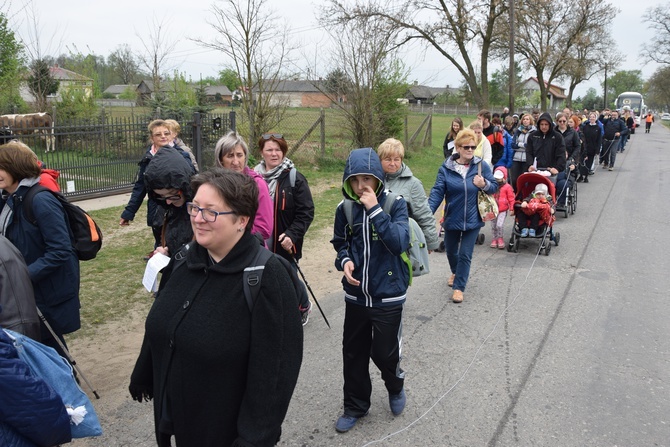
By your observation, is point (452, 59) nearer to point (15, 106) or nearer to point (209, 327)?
point (15, 106)

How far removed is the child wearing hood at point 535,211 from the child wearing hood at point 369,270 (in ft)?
17.1

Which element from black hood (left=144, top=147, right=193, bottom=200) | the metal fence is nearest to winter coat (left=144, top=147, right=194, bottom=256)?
black hood (left=144, top=147, right=193, bottom=200)

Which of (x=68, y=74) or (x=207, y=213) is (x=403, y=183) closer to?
(x=207, y=213)

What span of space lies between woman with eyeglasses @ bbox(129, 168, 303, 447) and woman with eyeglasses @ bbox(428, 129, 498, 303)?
390 cm

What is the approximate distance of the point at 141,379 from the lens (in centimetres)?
247

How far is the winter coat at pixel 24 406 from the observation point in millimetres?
1869

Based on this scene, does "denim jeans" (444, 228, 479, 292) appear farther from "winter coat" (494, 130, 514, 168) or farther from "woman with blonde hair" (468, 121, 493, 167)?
"winter coat" (494, 130, 514, 168)

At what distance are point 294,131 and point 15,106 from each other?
32.8 ft

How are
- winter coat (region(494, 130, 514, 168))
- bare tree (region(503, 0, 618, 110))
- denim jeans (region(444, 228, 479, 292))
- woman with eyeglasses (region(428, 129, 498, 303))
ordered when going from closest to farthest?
1. woman with eyeglasses (region(428, 129, 498, 303))
2. denim jeans (region(444, 228, 479, 292))
3. winter coat (region(494, 130, 514, 168))
4. bare tree (region(503, 0, 618, 110))

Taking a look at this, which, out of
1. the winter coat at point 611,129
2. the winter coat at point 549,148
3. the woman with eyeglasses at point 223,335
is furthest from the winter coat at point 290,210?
the winter coat at point 611,129

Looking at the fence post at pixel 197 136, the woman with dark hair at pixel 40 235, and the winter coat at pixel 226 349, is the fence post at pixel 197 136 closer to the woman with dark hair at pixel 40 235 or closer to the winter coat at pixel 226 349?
the woman with dark hair at pixel 40 235

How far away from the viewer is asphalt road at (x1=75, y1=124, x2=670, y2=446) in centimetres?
371

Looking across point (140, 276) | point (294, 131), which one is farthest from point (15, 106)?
point (140, 276)

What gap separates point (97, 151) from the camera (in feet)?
36.7
